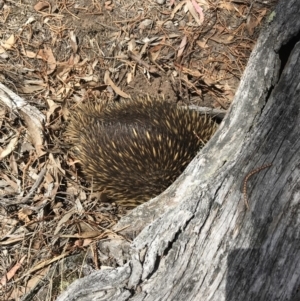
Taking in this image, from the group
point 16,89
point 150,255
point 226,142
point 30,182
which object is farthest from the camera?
point 16,89

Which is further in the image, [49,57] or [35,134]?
[49,57]

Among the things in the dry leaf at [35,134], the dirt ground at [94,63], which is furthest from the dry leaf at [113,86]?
the dry leaf at [35,134]

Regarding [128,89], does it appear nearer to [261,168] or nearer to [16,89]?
[16,89]

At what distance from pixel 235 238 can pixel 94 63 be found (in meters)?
2.14

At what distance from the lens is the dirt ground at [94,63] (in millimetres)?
2877

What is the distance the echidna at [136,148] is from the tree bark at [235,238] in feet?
2.94

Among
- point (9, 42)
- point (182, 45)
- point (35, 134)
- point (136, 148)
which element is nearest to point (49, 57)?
point (9, 42)

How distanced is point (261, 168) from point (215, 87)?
1.63 meters

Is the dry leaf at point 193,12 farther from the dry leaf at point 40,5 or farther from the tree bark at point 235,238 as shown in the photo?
the tree bark at point 235,238

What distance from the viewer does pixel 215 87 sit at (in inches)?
129

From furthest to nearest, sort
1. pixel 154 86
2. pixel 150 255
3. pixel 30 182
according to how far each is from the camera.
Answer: pixel 154 86, pixel 30 182, pixel 150 255

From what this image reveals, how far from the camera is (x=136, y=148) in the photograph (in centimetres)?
271

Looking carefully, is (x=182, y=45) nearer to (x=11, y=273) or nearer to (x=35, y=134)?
(x=35, y=134)

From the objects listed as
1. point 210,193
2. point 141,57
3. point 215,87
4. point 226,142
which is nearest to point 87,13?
point 141,57
